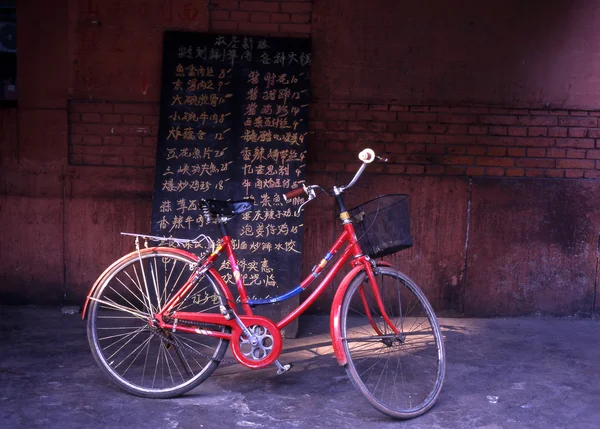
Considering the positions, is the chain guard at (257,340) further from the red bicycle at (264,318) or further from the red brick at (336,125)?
the red brick at (336,125)

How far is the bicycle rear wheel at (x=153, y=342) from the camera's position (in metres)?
4.21

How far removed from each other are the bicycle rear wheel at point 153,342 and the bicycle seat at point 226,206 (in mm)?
334

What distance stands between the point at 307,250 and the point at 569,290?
2.35 meters

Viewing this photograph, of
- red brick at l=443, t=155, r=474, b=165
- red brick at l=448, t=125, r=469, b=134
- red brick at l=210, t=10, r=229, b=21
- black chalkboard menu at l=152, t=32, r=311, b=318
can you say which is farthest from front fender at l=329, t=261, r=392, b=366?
red brick at l=210, t=10, r=229, b=21

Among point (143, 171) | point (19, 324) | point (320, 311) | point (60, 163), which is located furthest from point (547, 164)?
point (19, 324)

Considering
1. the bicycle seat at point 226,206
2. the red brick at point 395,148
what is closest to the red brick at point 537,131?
the red brick at point 395,148

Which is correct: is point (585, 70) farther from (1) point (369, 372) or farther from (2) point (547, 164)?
(1) point (369, 372)

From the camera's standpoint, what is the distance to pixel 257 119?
5574 millimetres

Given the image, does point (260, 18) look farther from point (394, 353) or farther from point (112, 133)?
point (394, 353)

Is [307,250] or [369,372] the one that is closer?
[369,372]

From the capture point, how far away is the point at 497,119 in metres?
5.91

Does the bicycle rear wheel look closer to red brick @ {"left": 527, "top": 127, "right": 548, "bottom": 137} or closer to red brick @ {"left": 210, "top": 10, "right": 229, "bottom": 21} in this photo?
red brick @ {"left": 210, "top": 10, "right": 229, "bottom": 21}

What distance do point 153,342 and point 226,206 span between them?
1.60m

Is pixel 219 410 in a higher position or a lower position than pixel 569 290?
lower
